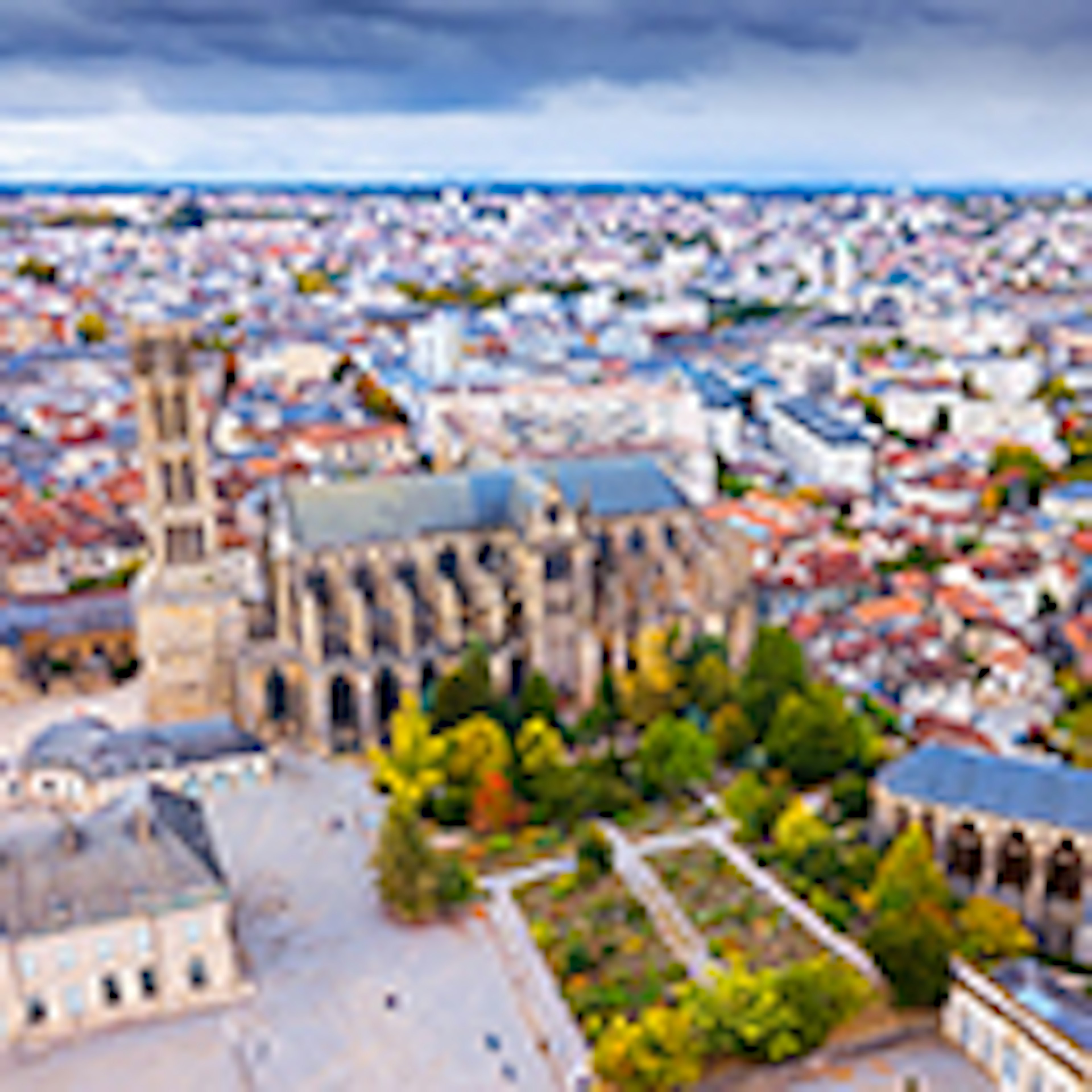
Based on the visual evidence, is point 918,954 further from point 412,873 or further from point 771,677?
point 771,677

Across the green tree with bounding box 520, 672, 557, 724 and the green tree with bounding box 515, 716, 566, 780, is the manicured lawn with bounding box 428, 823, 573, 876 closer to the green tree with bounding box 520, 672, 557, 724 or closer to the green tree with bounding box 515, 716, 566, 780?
the green tree with bounding box 515, 716, 566, 780

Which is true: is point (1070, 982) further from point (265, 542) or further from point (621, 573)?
point (265, 542)

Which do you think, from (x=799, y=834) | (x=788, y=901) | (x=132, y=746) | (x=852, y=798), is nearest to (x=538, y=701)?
(x=799, y=834)

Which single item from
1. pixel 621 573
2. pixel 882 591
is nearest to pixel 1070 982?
pixel 621 573

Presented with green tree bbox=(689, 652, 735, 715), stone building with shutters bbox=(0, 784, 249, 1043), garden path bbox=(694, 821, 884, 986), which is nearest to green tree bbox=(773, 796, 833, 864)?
garden path bbox=(694, 821, 884, 986)

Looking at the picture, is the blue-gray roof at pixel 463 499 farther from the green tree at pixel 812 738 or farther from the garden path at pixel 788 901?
the garden path at pixel 788 901

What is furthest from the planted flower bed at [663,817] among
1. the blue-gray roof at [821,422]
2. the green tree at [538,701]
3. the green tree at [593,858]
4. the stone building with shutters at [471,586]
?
the blue-gray roof at [821,422]
